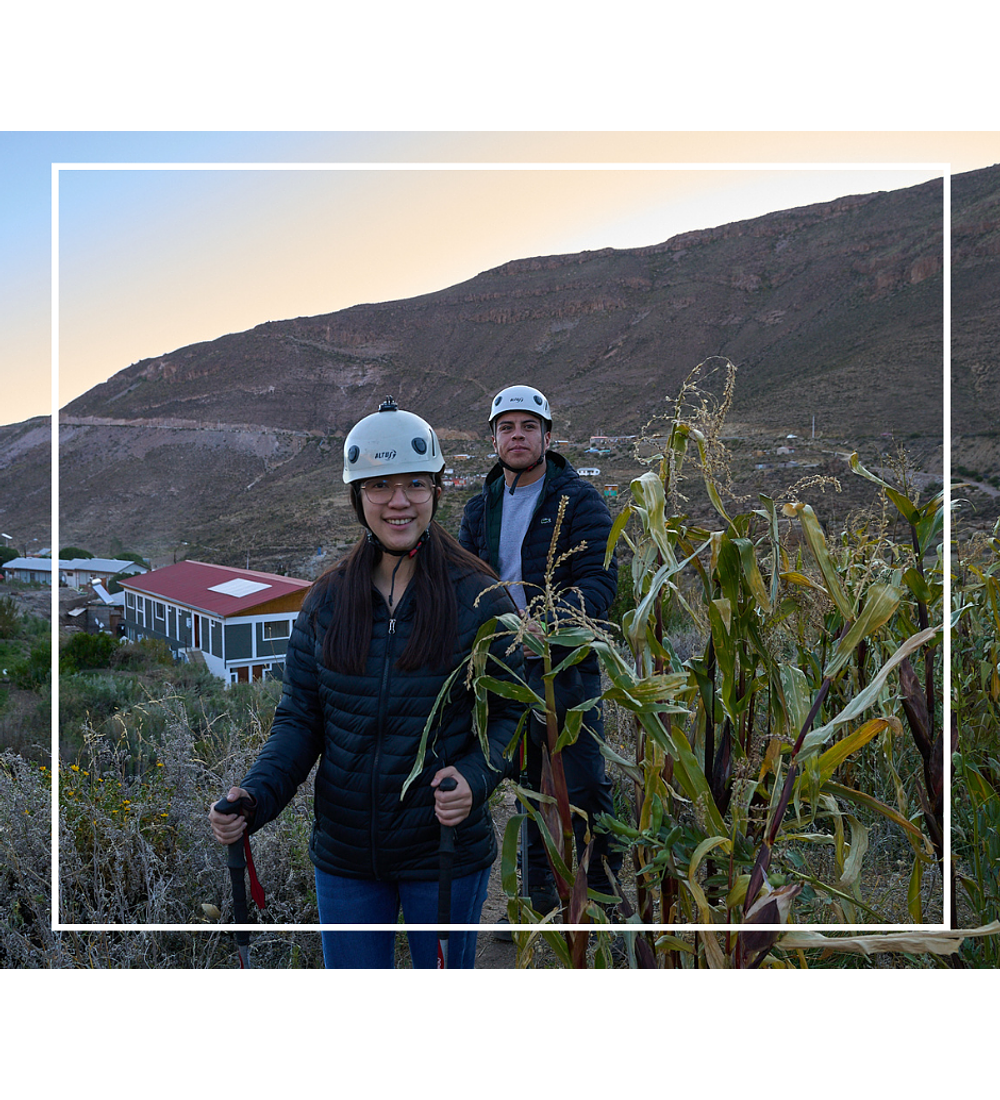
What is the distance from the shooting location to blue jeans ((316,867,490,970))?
1820mm

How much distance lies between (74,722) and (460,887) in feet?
8.17

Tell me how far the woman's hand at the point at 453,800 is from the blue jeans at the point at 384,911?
22cm

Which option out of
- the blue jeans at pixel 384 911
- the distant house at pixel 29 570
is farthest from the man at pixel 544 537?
the distant house at pixel 29 570

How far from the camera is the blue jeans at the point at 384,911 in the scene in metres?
1.82

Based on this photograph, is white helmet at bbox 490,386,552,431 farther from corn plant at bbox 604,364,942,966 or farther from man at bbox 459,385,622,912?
corn plant at bbox 604,364,942,966

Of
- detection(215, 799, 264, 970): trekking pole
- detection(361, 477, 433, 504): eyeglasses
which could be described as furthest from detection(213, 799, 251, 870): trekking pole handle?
detection(361, 477, 433, 504): eyeglasses

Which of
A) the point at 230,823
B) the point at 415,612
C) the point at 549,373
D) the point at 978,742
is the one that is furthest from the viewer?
the point at 549,373

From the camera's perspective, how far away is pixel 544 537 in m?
2.39

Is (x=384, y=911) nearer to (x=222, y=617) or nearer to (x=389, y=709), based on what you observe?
(x=389, y=709)

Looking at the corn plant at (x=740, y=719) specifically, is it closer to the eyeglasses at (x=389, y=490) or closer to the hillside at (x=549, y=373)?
the eyeglasses at (x=389, y=490)

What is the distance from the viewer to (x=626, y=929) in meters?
1.69

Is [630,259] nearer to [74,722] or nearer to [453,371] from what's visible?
[453,371]

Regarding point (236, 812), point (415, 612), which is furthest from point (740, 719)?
point (236, 812)

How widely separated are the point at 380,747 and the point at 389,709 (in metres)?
0.09
